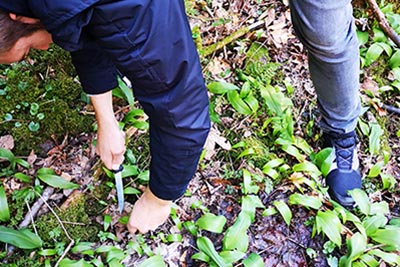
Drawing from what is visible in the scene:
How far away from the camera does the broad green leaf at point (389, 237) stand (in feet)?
6.94

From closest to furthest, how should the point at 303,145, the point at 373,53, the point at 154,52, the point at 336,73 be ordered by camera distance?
the point at 154,52
the point at 336,73
the point at 303,145
the point at 373,53

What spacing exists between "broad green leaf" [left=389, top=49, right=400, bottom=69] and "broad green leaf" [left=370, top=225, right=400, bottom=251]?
109 centimetres

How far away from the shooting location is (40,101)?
2.31 m

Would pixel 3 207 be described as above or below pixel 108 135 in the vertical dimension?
below

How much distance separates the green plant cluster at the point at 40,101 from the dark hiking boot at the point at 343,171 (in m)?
1.20

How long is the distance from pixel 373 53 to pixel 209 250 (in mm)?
1570

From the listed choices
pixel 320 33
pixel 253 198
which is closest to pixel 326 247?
pixel 253 198

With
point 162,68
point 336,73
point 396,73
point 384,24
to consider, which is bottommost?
point 396,73

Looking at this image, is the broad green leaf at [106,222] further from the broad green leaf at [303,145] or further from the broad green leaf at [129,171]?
the broad green leaf at [303,145]

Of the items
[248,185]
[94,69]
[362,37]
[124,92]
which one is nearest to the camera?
[94,69]

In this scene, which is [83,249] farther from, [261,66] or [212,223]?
[261,66]

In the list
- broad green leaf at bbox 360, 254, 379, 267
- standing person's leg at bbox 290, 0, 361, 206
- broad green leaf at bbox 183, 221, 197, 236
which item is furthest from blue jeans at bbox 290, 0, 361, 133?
broad green leaf at bbox 183, 221, 197, 236

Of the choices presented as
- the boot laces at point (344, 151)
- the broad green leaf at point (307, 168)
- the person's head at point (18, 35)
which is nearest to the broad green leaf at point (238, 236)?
the broad green leaf at point (307, 168)

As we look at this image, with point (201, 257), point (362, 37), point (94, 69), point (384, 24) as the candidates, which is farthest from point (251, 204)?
point (384, 24)
